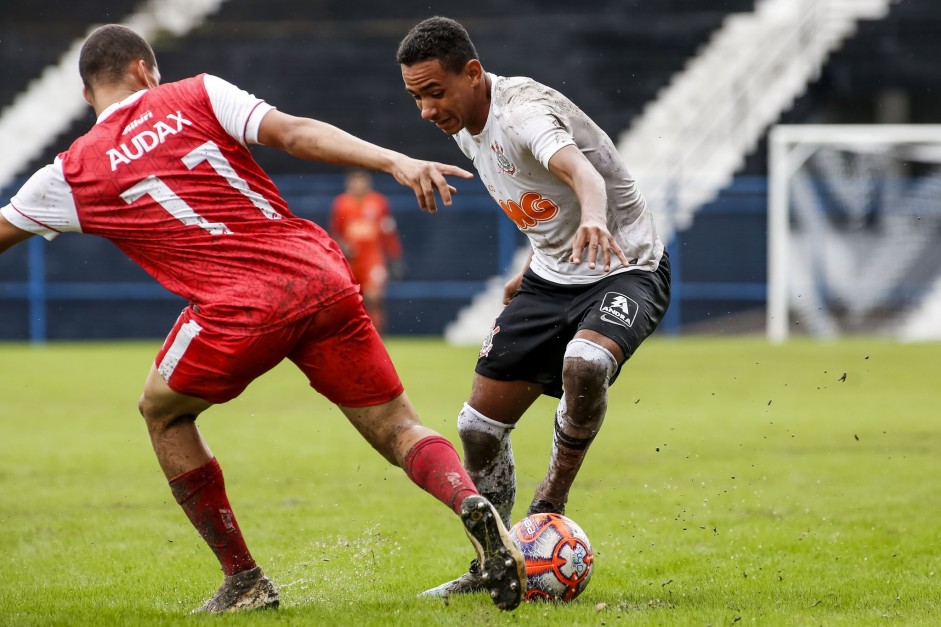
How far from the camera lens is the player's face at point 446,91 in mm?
4648

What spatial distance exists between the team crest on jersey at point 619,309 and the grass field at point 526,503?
0.98 m

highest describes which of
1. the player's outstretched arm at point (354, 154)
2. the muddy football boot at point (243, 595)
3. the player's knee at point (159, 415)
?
the player's outstretched arm at point (354, 154)

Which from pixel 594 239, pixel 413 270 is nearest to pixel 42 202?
pixel 594 239

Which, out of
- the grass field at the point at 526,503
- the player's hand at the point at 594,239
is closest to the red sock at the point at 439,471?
the grass field at the point at 526,503

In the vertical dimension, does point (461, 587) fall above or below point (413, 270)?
above

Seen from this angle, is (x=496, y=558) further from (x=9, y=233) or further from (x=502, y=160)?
(x=9, y=233)

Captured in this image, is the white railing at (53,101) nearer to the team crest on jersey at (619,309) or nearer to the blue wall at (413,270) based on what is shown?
the blue wall at (413,270)

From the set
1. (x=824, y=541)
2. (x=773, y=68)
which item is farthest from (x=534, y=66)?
(x=824, y=541)

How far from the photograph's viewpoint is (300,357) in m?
4.34

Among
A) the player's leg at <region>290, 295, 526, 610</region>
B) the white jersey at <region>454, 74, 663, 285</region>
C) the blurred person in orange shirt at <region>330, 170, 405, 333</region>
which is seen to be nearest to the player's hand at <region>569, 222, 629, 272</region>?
the white jersey at <region>454, 74, 663, 285</region>

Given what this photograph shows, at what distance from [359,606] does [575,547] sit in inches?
31.1

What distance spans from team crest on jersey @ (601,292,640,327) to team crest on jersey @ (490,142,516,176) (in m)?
0.61

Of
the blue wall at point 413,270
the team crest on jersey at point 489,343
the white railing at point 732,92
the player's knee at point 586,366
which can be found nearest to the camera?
the player's knee at point 586,366

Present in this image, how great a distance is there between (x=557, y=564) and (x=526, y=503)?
2202mm
